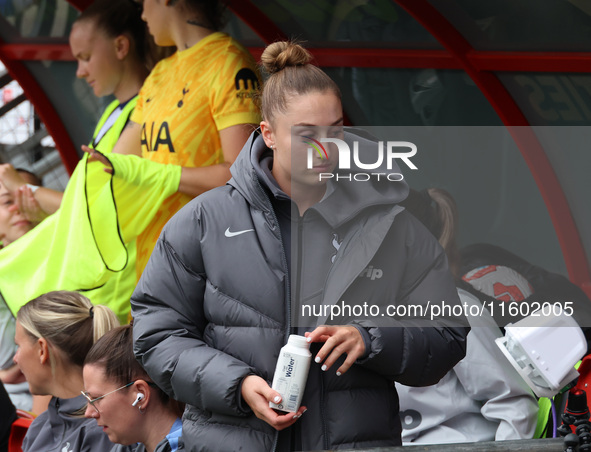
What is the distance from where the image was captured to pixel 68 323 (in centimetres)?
326

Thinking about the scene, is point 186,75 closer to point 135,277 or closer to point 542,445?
point 135,277

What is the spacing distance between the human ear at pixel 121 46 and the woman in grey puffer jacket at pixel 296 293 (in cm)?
214

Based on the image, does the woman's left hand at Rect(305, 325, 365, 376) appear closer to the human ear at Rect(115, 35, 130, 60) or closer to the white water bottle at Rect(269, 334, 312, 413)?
the white water bottle at Rect(269, 334, 312, 413)

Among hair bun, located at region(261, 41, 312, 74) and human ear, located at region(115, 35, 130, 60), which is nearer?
hair bun, located at region(261, 41, 312, 74)

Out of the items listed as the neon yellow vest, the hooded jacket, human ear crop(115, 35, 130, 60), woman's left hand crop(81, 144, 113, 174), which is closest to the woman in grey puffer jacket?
the hooded jacket

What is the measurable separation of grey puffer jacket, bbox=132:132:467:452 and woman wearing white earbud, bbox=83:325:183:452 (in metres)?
0.56

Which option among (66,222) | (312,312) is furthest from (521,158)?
(312,312)

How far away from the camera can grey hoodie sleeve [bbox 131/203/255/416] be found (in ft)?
7.22

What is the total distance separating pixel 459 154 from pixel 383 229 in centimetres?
140

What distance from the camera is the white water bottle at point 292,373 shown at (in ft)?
6.83

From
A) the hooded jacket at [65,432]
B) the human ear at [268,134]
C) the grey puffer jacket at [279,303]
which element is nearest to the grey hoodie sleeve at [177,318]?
the grey puffer jacket at [279,303]

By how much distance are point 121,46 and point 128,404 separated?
201 centimetres

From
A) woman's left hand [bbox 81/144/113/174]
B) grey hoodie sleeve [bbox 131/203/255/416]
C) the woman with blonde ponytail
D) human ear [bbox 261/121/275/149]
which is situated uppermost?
human ear [bbox 261/121/275/149]

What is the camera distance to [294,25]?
4.90 metres
